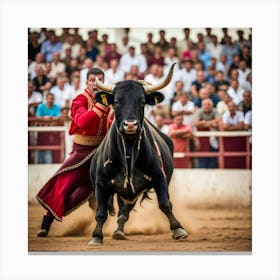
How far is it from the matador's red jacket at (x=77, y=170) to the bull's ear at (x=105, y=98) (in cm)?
68

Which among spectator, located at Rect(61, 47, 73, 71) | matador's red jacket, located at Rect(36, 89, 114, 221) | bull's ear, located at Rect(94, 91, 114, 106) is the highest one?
spectator, located at Rect(61, 47, 73, 71)

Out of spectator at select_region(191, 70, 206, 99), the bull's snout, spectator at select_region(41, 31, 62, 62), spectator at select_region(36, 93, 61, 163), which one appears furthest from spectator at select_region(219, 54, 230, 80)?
the bull's snout

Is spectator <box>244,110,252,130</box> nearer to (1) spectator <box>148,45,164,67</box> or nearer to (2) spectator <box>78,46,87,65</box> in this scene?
(1) spectator <box>148,45,164,67</box>

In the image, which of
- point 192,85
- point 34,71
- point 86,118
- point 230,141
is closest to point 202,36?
point 192,85

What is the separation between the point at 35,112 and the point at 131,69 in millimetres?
1727

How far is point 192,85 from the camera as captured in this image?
464 inches

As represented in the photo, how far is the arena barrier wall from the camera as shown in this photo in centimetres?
1146

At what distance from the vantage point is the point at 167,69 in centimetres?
1188

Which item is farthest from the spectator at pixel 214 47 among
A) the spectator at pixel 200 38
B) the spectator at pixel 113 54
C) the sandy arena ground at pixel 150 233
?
the sandy arena ground at pixel 150 233

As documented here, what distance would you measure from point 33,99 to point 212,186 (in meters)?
3.16

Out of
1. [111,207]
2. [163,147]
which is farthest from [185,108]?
[111,207]

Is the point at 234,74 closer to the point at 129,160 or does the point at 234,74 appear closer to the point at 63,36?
the point at 63,36

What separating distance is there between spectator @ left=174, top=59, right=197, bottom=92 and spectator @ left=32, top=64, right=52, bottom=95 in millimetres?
2064

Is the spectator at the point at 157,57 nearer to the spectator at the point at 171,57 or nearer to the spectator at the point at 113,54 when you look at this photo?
the spectator at the point at 171,57
